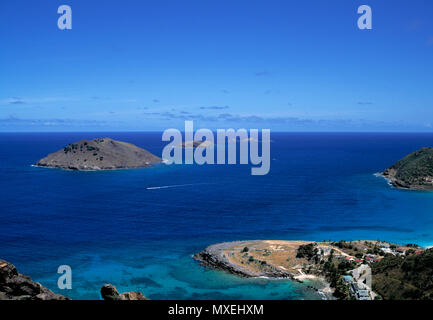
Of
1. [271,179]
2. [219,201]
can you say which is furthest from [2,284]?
[271,179]

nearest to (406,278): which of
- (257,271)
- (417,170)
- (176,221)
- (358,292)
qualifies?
(358,292)

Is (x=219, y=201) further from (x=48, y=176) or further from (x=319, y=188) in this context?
(x=48, y=176)

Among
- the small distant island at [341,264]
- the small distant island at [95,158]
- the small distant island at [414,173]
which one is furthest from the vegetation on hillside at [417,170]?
the small distant island at [95,158]

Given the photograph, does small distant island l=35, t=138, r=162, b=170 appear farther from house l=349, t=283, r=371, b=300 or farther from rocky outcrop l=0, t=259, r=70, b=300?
rocky outcrop l=0, t=259, r=70, b=300

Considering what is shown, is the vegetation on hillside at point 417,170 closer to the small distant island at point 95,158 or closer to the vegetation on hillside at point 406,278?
the vegetation on hillside at point 406,278

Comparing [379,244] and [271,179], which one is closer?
[379,244]

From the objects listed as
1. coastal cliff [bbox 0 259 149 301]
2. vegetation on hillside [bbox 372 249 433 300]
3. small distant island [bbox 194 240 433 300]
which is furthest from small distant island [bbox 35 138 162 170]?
coastal cliff [bbox 0 259 149 301]
